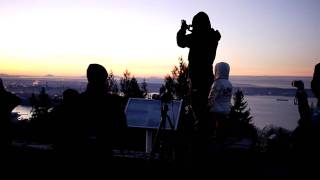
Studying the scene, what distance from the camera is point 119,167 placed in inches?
257

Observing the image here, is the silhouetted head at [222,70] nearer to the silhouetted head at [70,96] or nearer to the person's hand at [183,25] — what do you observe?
the person's hand at [183,25]

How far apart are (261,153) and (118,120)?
4.43 metres

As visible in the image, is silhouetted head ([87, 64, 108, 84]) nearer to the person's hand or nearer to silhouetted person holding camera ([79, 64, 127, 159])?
silhouetted person holding camera ([79, 64, 127, 159])

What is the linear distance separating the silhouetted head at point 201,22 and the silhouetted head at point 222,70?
4.33 ft

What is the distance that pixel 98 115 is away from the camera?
4.32 metres

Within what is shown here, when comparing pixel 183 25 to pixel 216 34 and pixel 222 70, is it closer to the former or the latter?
pixel 216 34

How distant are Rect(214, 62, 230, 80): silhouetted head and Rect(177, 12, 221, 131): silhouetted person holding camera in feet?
3.84

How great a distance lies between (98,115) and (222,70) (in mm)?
4157

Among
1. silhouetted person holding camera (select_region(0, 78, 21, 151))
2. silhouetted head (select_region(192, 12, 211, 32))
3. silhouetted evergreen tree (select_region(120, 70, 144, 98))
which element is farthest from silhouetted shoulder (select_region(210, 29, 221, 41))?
silhouetted evergreen tree (select_region(120, 70, 144, 98))

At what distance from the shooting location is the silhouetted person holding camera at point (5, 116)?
600 cm

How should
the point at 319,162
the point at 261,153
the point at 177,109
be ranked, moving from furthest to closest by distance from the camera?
1. the point at 177,109
2. the point at 261,153
3. the point at 319,162

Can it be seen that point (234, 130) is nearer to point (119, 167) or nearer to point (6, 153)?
point (119, 167)

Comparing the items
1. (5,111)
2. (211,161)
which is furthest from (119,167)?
(5,111)

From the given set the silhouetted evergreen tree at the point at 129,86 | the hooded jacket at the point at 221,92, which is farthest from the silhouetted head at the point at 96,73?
the silhouetted evergreen tree at the point at 129,86
